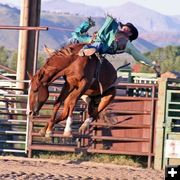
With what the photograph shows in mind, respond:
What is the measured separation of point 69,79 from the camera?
31.2 ft

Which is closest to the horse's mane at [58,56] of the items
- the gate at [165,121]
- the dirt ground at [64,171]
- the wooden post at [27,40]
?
the dirt ground at [64,171]

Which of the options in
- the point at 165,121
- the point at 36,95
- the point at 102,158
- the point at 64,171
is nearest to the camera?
the point at 36,95

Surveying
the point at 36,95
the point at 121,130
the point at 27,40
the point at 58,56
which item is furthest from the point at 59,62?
the point at 27,40

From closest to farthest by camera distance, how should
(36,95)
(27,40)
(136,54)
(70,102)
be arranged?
(36,95)
(70,102)
(136,54)
(27,40)

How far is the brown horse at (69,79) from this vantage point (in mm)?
9109

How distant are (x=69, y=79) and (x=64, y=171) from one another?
15.5 ft

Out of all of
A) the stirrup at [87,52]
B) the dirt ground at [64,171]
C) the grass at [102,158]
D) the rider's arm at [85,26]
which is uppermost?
the rider's arm at [85,26]

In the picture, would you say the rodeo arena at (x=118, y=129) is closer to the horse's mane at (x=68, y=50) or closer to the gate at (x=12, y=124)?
the gate at (x=12, y=124)

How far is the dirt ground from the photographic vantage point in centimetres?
1304

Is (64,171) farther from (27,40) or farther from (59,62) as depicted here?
(27,40)

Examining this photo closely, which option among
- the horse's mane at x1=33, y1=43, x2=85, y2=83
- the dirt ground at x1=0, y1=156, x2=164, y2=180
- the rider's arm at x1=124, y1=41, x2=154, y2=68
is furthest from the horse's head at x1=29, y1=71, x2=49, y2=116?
the dirt ground at x1=0, y1=156, x2=164, y2=180

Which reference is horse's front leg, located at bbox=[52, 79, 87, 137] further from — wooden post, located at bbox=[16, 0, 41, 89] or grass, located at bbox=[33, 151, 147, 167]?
wooden post, located at bbox=[16, 0, 41, 89]

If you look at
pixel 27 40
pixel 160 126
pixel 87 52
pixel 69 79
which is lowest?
pixel 160 126

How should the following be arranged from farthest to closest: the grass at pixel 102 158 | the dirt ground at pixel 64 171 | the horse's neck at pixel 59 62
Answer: the grass at pixel 102 158 → the dirt ground at pixel 64 171 → the horse's neck at pixel 59 62
